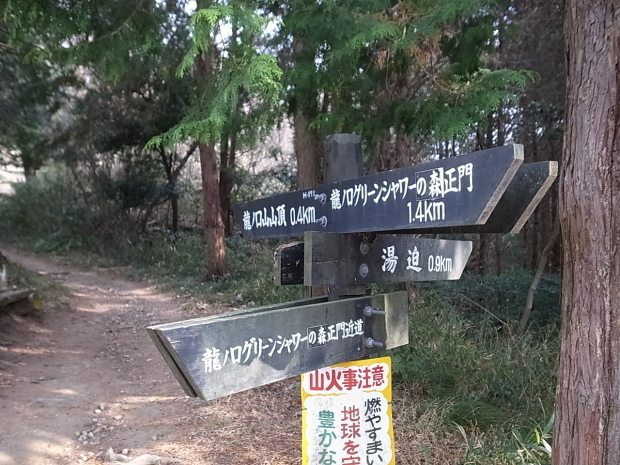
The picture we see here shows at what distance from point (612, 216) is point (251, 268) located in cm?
968

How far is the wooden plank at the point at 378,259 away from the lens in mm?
2104

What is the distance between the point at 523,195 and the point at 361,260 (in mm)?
726

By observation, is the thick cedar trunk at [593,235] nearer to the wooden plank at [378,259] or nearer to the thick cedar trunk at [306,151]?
the wooden plank at [378,259]

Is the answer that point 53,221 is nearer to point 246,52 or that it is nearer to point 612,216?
point 246,52

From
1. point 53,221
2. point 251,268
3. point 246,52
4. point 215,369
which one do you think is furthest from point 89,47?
point 53,221

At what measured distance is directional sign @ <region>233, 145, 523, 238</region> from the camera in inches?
63.6

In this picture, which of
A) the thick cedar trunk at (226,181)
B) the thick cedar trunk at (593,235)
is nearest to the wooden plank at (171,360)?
the thick cedar trunk at (593,235)

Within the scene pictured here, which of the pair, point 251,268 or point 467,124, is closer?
point 467,124

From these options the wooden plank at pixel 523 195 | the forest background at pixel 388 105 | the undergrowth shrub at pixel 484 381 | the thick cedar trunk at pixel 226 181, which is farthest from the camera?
the thick cedar trunk at pixel 226 181

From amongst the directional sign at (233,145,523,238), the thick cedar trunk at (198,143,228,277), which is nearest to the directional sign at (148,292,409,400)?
the directional sign at (233,145,523,238)

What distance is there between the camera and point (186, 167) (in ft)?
55.8

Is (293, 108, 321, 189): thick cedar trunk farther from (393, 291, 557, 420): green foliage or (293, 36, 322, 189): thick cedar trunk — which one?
(393, 291, 557, 420): green foliage

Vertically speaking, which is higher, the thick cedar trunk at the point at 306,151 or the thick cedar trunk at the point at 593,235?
the thick cedar trunk at the point at 306,151

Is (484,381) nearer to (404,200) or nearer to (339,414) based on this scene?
(339,414)
